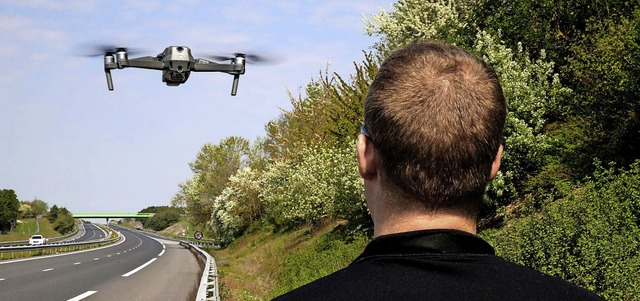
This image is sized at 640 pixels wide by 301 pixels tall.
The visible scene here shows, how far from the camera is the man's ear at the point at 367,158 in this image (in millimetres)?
1795

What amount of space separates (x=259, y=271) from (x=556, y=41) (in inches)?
681

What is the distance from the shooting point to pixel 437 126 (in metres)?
1.67

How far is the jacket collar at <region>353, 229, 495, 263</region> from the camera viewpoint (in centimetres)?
162

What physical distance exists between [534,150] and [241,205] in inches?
1760

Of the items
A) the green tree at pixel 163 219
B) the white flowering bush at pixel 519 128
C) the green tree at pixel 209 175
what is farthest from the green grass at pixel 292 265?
the green tree at pixel 163 219

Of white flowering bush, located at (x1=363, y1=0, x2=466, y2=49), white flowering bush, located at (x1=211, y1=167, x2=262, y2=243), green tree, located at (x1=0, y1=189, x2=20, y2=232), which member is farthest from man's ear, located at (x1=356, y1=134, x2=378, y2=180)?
green tree, located at (x1=0, y1=189, x2=20, y2=232)

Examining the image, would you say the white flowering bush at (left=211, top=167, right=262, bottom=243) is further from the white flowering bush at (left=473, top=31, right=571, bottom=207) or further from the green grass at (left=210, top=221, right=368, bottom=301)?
the white flowering bush at (left=473, top=31, right=571, bottom=207)

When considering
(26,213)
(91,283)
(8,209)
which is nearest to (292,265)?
Answer: (91,283)

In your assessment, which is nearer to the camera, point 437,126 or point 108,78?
point 437,126

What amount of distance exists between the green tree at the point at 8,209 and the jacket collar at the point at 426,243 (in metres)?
121

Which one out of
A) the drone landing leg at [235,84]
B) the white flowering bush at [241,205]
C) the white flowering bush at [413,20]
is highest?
the white flowering bush at [413,20]

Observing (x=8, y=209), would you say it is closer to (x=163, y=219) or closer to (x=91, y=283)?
(x=163, y=219)

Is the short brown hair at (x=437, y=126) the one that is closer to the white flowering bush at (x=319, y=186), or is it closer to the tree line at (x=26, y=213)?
the white flowering bush at (x=319, y=186)

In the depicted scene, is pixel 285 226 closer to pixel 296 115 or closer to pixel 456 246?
pixel 296 115
